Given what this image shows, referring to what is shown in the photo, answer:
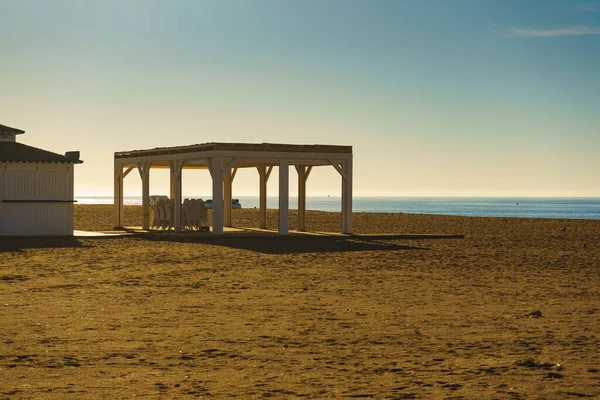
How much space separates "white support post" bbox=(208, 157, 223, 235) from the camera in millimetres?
27453

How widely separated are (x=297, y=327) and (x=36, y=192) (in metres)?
19.4

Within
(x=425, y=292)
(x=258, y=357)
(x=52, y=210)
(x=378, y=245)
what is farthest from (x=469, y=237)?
(x=258, y=357)

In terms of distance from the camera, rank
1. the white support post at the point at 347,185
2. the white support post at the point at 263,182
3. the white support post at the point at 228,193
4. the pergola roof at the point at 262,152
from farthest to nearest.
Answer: the white support post at the point at 228,193, the white support post at the point at 263,182, the white support post at the point at 347,185, the pergola roof at the point at 262,152

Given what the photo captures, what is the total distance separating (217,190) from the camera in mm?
27469

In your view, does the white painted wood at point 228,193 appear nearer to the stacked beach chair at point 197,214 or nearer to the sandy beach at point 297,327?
the stacked beach chair at point 197,214

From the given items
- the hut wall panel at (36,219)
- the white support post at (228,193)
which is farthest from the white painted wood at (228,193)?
the hut wall panel at (36,219)

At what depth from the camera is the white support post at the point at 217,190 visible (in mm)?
27453

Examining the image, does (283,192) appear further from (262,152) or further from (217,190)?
(217,190)

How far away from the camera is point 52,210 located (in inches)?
1094

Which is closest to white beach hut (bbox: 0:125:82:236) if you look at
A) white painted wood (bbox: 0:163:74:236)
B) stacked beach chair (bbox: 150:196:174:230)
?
white painted wood (bbox: 0:163:74:236)

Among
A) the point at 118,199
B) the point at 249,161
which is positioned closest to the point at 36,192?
the point at 118,199

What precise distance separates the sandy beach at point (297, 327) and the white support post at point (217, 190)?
7.64 m

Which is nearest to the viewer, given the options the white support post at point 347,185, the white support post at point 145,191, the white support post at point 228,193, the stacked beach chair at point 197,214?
the white support post at point 347,185

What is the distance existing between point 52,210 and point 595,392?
917 inches
